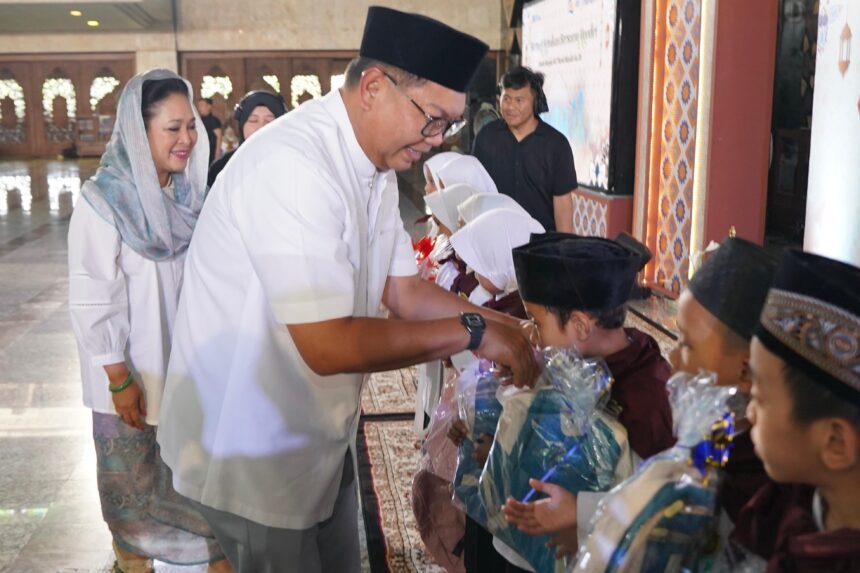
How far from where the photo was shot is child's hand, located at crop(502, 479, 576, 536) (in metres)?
1.51

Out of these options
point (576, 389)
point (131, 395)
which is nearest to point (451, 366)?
point (131, 395)

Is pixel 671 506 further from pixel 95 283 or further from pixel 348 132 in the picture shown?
pixel 95 283

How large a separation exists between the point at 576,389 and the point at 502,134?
3.69 meters

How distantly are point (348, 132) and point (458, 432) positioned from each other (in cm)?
73

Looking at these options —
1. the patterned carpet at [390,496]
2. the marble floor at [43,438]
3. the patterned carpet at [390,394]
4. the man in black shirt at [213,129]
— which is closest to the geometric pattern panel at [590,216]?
the patterned carpet at [390,394]

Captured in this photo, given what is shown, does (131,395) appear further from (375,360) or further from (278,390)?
(375,360)

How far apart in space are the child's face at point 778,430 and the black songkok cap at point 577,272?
62 cm

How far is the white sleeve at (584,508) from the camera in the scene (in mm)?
1506

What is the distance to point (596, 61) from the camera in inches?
287

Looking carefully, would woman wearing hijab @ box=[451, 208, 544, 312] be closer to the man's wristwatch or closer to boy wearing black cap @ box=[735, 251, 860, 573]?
the man's wristwatch

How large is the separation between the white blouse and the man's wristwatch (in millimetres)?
1189

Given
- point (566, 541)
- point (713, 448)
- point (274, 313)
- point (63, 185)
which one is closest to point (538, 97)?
point (274, 313)

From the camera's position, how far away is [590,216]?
7.78 meters

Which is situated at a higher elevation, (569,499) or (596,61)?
(596,61)
